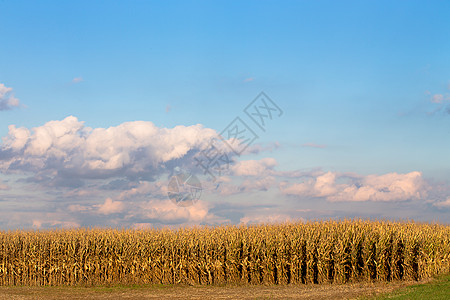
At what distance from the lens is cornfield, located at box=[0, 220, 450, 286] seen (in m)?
24.7

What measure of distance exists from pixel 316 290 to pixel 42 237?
16845mm

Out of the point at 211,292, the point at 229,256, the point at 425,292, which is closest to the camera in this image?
the point at 425,292

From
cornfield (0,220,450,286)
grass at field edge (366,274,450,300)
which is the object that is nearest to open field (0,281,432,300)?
grass at field edge (366,274,450,300)

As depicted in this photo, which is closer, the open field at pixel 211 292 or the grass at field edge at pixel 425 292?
the grass at field edge at pixel 425 292

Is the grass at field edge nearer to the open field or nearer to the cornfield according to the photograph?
the open field

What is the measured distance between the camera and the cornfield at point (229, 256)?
2467 centimetres

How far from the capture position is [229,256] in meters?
25.1

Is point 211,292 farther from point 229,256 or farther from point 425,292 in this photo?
point 425,292

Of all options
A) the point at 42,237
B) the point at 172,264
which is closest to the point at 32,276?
the point at 42,237

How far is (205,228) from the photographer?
28.5m

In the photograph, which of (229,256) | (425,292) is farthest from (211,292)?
(425,292)

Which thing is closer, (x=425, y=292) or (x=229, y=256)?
(x=425, y=292)

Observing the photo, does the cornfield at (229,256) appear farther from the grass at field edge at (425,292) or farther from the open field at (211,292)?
the grass at field edge at (425,292)

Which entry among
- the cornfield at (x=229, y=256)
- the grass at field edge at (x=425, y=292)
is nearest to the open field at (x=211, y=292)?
the grass at field edge at (x=425, y=292)
